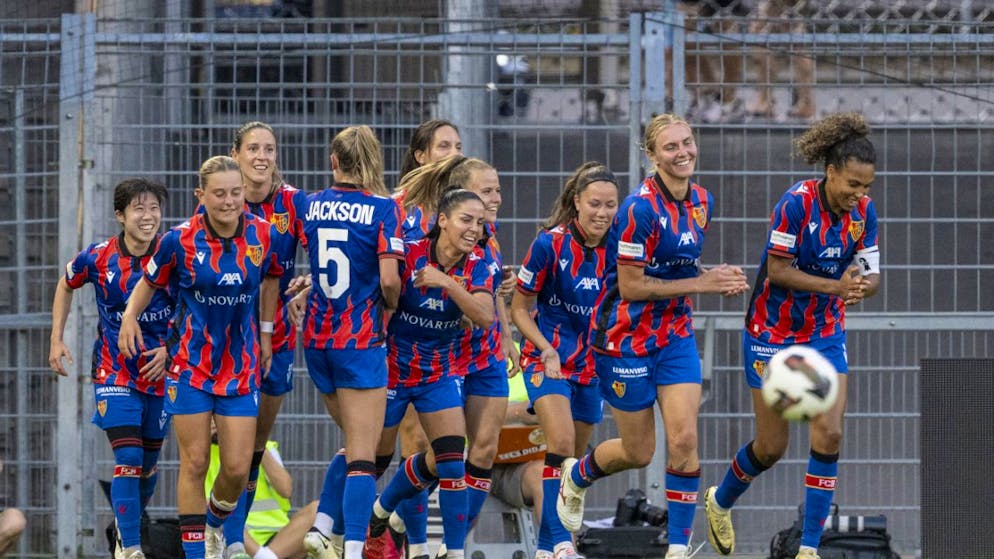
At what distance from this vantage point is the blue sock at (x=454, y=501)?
25.4 feet

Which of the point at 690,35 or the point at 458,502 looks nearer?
the point at 458,502

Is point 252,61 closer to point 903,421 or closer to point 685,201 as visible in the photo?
point 685,201

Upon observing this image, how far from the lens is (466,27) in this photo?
10.2 metres

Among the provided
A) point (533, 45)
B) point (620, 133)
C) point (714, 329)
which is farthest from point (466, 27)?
point (714, 329)

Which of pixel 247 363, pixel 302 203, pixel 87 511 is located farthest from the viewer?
pixel 87 511

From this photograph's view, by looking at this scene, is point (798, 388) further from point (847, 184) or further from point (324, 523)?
point (324, 523)

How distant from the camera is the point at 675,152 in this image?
25.1 ft

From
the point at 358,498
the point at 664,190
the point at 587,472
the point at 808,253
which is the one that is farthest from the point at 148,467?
the point at 808,253

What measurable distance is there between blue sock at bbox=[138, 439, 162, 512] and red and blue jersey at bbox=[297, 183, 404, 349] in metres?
1.48

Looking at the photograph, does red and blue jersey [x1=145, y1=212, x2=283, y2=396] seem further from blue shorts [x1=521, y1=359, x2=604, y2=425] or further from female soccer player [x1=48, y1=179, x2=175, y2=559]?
blue shorts [x1=521, y1=359, x2=604, y2=425]

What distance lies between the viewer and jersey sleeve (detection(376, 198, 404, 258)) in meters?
7.50

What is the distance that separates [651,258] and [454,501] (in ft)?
5.18

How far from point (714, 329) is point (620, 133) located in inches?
54.7

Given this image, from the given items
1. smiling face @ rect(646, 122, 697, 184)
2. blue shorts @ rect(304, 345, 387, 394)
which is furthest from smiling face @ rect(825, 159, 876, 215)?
blue shorts @ rect(304, 345, 387, 394)
